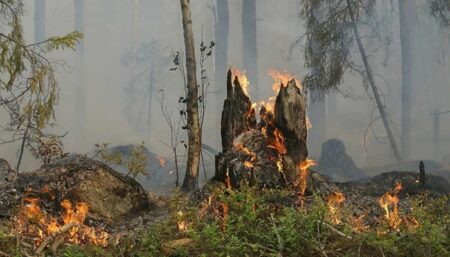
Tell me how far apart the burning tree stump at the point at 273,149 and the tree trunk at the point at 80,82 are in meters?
30.6

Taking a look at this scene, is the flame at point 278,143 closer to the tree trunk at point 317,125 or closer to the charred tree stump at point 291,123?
the charred tree stump at point 291,123

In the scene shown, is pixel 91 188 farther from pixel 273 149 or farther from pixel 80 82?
pixel 80 82

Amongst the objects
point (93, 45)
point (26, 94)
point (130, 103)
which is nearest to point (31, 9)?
point (93, 45)

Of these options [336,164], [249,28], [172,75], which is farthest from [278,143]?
[172,75]

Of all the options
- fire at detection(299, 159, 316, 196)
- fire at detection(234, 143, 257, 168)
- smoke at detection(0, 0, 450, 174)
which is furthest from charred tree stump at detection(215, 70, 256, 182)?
smoke at detection(0, 0, 450, 174)

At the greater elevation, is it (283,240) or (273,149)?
(273,149)

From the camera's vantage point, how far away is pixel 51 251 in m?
4.78

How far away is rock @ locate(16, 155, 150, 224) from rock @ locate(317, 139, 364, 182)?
697 inches

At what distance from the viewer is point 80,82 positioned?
3847cm

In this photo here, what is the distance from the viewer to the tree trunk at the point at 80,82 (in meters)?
36.8

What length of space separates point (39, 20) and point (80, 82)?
250 inches

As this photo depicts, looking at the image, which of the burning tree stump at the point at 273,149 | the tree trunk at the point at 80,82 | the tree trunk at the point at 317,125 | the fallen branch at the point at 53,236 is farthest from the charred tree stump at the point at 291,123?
the tree trunk at the point at 80,82

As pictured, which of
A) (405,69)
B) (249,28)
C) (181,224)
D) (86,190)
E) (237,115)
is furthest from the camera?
(249,28)

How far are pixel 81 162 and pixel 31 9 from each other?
114 ft
